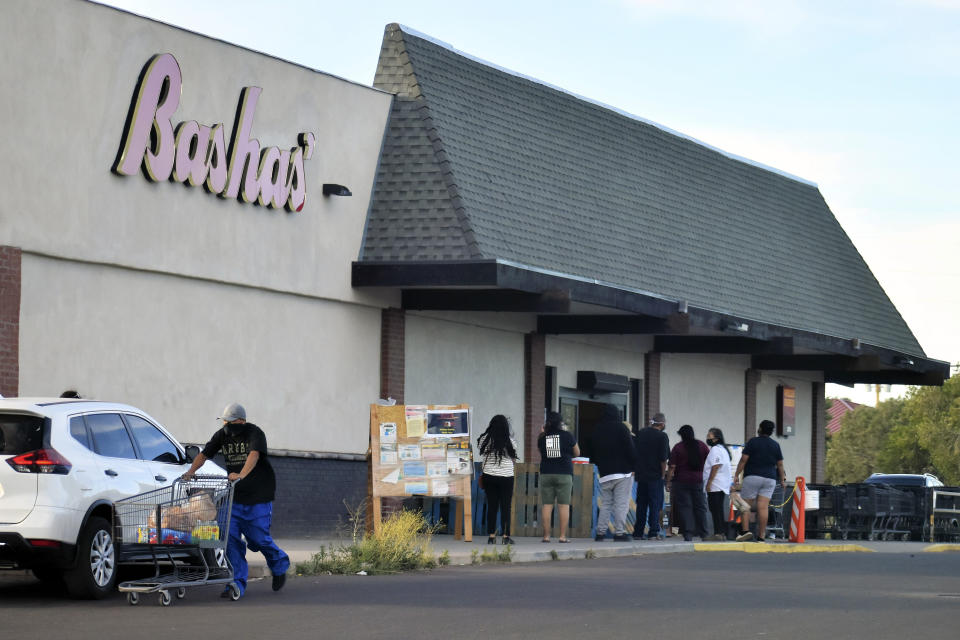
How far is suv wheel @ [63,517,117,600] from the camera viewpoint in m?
13.3

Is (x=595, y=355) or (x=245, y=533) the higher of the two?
(x=595, y=355)

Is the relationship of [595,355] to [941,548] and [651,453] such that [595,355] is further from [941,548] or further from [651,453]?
[941,548]

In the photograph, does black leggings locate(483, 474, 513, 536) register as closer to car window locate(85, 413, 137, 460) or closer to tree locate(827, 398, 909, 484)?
car window locate(85, 413, 137, 460)

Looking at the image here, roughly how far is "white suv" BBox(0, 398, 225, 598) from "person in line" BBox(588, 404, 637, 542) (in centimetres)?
1033

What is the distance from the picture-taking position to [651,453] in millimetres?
23453

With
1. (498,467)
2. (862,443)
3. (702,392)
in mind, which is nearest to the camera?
(498,467)

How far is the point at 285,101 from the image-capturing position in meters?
22.3

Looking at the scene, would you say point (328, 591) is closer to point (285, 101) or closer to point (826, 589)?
point (826, 589)

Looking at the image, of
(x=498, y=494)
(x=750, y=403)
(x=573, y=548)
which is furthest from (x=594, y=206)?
(x=750, y=403)

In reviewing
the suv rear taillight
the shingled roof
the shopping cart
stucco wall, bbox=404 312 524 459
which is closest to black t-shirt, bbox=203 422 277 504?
the shopping cart

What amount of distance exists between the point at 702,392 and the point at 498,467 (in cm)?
1272

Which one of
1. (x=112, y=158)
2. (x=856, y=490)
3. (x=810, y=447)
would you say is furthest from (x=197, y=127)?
(x=810, y=447)

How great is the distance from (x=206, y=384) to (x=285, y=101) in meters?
4.35

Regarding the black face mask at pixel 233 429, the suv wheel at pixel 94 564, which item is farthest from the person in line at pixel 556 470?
the suv wheel at pixel 94 564
